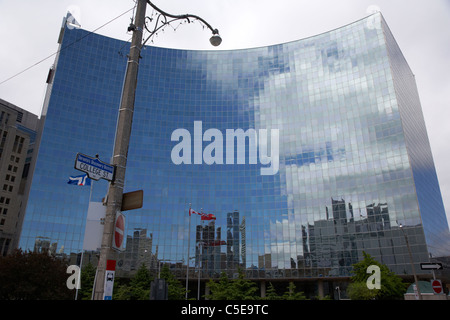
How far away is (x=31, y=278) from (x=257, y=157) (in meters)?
60.6

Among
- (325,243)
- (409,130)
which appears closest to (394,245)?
(325,243)

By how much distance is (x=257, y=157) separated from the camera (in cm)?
8681

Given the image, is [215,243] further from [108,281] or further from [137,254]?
[108,281]

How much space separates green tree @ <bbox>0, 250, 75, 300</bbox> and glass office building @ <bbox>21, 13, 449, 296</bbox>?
3890cm

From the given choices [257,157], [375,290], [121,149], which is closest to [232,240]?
[257,157]

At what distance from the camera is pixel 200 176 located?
89062mm

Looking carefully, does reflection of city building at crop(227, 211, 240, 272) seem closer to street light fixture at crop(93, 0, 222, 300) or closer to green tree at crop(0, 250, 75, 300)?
green tree at crop(0, 250, 75, 300)

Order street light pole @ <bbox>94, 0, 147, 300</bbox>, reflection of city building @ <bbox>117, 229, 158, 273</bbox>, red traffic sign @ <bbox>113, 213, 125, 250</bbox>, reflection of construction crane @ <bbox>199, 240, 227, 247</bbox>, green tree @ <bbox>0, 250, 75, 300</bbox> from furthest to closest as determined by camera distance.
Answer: reflection of city building @ <bbox>117, 229, 158, 273</bbox> < reflection of construction crane @ <bbox>199, 240, 227, 247</bbox> < green tree @ <bbox>0, 250, 75, 300</bbox> < red traffic sign @ <bbox>113, 213, 125, 250</bbox> < street light pole @ <bbox>94, 0, 147, 300</bbox>

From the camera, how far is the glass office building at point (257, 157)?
71.7 meters

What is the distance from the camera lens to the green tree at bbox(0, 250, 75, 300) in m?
34.1

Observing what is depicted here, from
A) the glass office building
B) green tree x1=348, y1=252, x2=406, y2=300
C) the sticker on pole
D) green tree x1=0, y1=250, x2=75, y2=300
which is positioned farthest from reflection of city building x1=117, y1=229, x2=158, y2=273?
the sticker on pole

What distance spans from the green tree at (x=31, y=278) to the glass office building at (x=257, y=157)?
38.9 meters

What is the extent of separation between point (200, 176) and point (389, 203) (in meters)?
45.6

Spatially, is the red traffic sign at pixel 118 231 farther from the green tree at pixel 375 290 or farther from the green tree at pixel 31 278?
the green tree at pixel 375 290
